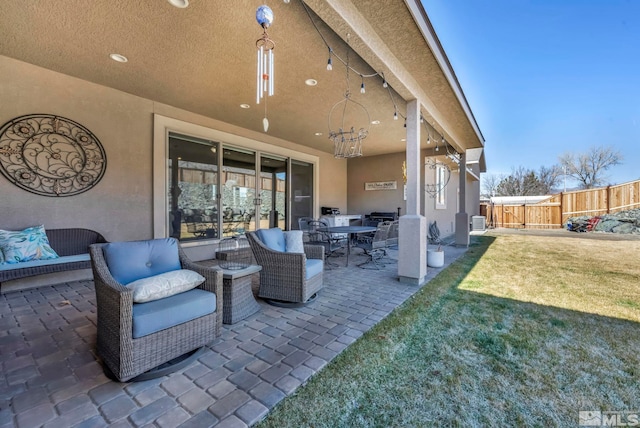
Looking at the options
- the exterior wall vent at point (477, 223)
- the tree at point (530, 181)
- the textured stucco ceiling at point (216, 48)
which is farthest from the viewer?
the tree at point (530, 181)

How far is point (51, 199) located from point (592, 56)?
14.2m

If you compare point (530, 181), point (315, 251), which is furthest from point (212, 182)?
point (530, 181)

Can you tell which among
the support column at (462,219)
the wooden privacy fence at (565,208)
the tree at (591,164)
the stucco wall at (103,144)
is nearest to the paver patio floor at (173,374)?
the stucco wall at (103,144)

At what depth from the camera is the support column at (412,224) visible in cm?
379

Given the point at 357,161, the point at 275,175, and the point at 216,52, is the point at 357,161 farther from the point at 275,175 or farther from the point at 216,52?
the point at 216,52

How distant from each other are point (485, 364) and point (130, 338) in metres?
2.41

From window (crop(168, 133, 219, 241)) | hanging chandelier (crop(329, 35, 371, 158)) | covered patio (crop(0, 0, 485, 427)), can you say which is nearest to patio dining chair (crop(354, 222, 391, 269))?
covered patio (crop(0, 0, 485, 427))

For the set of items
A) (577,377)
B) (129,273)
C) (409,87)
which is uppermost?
(409,87)

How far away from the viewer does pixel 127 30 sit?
2.72 meters

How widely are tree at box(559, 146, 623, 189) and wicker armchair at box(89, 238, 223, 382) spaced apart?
101 ft

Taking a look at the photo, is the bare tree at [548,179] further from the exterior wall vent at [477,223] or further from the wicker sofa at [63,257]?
the wicker sofa at [63,257]

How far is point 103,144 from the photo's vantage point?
4145mm

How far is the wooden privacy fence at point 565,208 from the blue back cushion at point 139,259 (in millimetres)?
16601

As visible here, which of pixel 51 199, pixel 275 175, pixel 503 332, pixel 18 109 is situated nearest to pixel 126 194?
pixel 51 199
